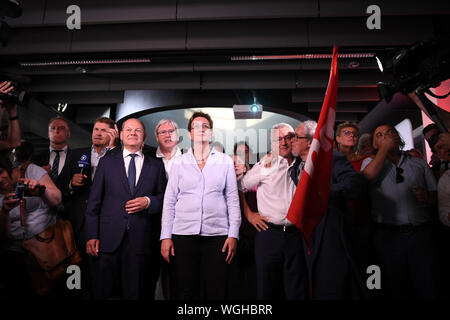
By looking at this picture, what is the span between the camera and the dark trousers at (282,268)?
193cm

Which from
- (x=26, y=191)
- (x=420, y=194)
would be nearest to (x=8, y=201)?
(x=26, y=191)

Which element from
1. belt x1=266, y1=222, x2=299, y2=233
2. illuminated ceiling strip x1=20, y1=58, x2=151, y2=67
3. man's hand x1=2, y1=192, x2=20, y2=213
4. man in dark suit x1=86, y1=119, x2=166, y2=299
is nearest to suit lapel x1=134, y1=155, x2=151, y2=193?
man in dark suit x1=86, y1=119, x2=166, y2=299

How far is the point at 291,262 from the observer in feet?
6.41

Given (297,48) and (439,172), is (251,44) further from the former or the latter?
(439,172)

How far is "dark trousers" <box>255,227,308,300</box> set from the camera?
193 centimetres

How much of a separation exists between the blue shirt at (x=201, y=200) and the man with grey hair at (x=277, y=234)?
0.86ft

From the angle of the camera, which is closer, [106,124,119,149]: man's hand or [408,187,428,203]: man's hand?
[408,187,428,203]: man's hand

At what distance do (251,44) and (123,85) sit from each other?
2.59 metres

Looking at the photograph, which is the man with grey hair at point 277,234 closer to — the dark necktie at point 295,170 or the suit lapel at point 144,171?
the dark necktie at point 295,170

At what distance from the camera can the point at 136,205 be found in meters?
1.97

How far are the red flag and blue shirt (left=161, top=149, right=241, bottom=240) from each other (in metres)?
0.50

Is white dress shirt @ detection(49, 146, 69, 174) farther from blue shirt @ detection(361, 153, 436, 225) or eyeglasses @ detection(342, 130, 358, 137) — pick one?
blue shirt @ detection(361, 153, 436, 225)

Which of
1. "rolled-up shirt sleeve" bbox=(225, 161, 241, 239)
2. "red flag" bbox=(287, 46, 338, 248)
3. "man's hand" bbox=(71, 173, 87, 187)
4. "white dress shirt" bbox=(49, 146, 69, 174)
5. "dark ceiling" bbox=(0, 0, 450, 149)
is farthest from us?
"dark ceiling" bbox=(0, 0, 450, 149)
